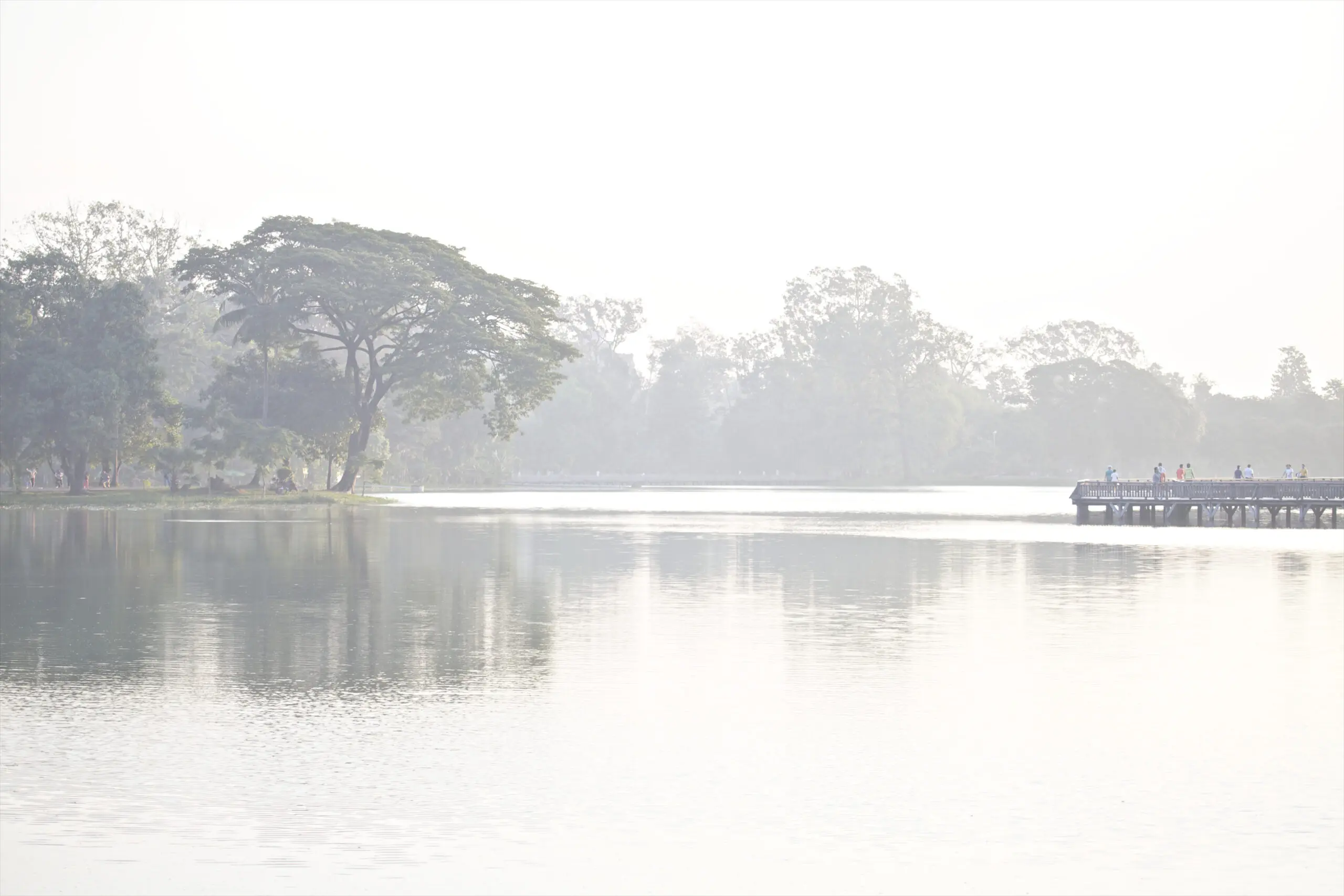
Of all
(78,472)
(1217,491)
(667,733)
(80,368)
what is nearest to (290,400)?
(78,472)

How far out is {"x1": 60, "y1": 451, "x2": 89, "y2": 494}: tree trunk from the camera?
84.1m

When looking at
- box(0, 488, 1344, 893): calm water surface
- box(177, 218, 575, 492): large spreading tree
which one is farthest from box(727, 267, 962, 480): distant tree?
box(0, 488, 1344, 893): calm water surface

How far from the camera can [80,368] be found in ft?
268

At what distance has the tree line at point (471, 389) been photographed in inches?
3339

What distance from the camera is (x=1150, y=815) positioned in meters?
13.0

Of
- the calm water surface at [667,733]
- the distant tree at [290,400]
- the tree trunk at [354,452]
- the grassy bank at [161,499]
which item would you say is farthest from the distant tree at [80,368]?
the calm water surface at [667,733]

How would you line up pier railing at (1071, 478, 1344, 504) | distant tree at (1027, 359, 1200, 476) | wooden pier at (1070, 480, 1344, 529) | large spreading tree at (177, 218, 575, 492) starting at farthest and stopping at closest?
distant tree at (1027, 359, 1200, 476)
large spreading tree at (177, 218, 575, 492)
pier railing at (1071, 478, 1344, 504)
wooden pier at (1070, 480, 1344, 529)

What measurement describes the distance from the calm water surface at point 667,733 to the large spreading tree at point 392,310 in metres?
54.1

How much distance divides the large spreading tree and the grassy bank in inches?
201

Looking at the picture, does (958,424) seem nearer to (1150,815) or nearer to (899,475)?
(899,475)

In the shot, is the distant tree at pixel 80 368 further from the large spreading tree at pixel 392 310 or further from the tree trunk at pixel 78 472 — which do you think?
the large spreading tree at pixel 392 310

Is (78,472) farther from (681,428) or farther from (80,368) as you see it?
(681,428)

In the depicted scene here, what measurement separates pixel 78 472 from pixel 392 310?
69.6ft

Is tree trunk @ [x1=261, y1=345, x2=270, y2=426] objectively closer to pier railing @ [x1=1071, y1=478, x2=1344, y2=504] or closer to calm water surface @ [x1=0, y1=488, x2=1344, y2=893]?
pier railing @ [x1=1071, y1=478, x2=1344, y2=504]
